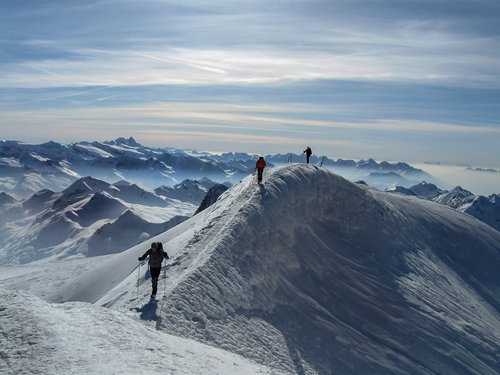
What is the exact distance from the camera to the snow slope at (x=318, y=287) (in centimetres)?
2256

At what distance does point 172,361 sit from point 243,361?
440 centimetres

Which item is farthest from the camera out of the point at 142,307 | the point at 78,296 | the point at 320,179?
the point at 320,179

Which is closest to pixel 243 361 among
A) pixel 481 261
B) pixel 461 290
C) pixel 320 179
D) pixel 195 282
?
pixel 195 282

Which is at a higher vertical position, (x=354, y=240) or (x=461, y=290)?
(x=354, y=240)

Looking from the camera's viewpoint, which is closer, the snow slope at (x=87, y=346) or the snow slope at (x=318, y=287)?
the snow slope at (x=87, y=346)

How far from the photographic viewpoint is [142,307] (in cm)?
1994

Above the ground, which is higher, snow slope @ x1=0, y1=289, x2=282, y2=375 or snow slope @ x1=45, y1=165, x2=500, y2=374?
snow slope @ x1=0, y1=289, x2=282, y2=375

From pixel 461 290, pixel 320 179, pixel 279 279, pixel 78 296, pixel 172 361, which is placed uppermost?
pixel 320 179

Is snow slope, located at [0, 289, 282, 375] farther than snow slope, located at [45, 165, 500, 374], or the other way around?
snow slope, located at [45, 165, 500, 374]

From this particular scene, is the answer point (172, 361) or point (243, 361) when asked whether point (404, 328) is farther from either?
point (172, 361)

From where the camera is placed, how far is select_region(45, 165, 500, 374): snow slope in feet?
74.0

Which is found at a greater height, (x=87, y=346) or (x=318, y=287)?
(x=87, y=346)

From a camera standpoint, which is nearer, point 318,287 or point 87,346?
point 87,346

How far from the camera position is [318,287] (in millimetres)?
31047
